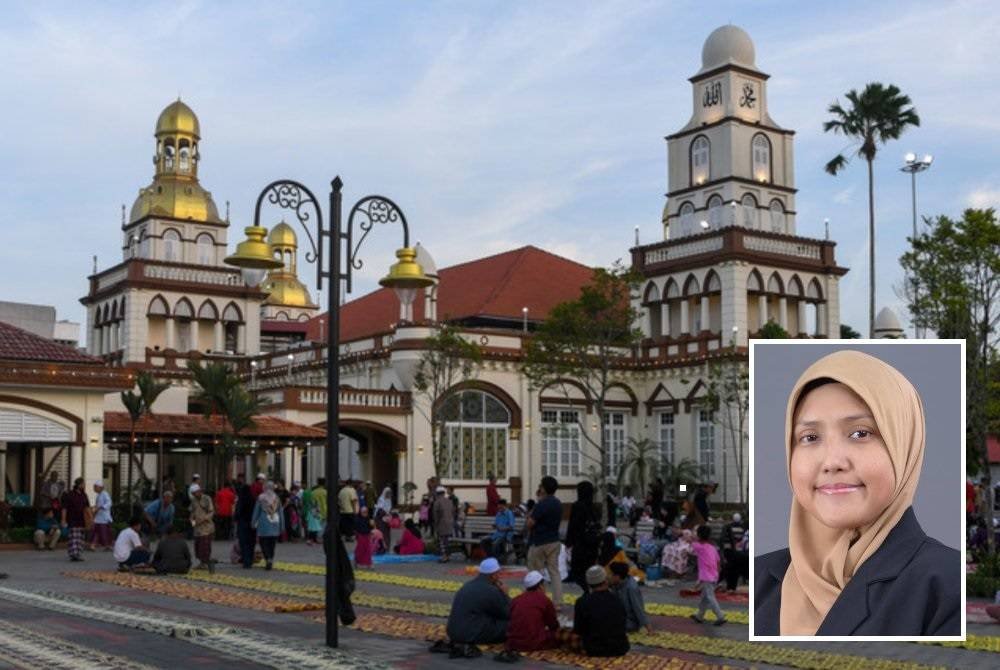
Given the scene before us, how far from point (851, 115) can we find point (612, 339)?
9.50 meters

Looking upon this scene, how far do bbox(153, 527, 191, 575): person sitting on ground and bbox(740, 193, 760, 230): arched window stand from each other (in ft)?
104

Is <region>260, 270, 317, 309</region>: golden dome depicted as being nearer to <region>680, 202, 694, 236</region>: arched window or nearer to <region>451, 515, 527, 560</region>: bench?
<region>680, 202, 694, 236</region>: arched window

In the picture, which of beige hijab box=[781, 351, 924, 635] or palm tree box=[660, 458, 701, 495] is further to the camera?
palm tree box=[660, 458, 701, 495]

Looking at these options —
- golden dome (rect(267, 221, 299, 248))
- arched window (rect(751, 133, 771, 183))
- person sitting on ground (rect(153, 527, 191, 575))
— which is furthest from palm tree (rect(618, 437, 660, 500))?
golden dome (rect(267, 221, 299, 248))

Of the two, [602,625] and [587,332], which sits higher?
[587,332]

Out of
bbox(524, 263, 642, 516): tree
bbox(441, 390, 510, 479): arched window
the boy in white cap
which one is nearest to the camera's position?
the boy in white cap

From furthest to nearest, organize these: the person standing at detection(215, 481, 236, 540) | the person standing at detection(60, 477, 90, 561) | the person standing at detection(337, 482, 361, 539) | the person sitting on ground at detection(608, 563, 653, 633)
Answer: the person standing at detection(215, 481, 236, 540)
the person standing at detection(60, 477, 90, 561)
the person standing at detection(337, 482, 361, 539)
the person sitting on ground at detection(608, 563, 653, 633)

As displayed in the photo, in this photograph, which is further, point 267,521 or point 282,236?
point 282,236

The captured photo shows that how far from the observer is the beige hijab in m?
5.14

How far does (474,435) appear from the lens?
1797 inches

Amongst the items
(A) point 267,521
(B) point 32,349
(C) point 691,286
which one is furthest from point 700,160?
(A) point 267,521

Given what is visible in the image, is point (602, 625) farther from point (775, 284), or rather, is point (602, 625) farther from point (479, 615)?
point (775, 284)

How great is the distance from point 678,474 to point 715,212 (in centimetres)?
1046

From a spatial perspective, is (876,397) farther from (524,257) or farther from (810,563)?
(524,257)
